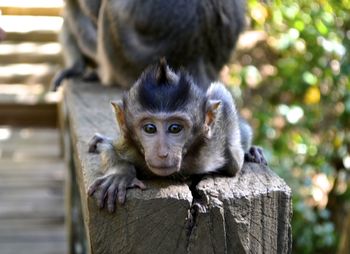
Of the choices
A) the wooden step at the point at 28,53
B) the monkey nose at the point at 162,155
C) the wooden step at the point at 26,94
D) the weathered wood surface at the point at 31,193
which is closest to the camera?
the monkey nose at the point at 162,155

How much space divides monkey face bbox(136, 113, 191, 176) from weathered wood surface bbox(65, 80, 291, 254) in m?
0.06

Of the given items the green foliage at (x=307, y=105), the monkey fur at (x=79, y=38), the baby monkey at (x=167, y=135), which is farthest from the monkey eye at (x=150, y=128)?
the green foliage at (x=307, y=105)

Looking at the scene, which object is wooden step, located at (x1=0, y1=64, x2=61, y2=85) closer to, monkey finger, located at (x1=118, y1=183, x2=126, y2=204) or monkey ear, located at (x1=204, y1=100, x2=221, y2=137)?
monkey ear, located at (x1=204, y1=100, x2=221, y2=137)

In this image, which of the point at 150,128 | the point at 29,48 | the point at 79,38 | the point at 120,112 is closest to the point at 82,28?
the point at 79,38

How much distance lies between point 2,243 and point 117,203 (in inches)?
154

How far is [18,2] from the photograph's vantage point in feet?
26.9

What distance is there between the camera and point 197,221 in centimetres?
195

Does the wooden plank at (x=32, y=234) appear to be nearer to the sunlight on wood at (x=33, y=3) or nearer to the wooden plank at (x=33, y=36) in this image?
the wooden plank at (x=33, y=36)

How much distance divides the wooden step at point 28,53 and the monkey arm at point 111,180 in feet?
18.9

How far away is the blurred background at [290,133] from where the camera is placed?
17.8 feet

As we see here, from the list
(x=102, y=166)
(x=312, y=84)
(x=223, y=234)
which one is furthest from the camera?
(x=312, y=84)

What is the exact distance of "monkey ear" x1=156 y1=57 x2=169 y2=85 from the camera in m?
2.19

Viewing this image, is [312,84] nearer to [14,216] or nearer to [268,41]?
[268,41]

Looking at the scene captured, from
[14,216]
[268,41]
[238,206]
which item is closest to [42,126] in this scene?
[14,216]
